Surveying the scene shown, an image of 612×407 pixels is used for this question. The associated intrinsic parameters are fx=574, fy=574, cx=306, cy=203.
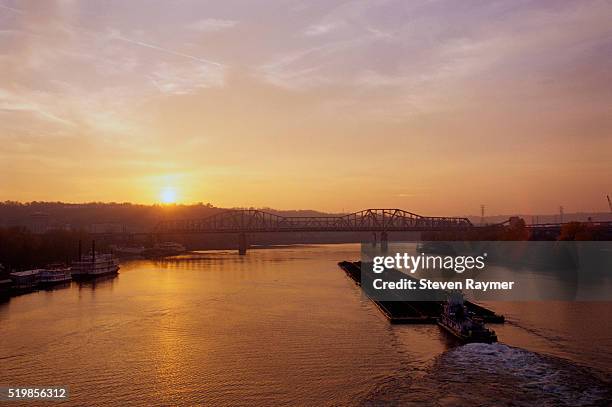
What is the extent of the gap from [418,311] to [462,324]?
814 centimetres

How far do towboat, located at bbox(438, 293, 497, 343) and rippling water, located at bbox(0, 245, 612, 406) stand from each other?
73 centimetres

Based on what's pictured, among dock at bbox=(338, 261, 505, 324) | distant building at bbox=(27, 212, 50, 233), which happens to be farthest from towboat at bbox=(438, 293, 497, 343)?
distant building at bbox=(27, 212, 50, 233)

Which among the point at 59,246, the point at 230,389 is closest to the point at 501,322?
the point at 230,389

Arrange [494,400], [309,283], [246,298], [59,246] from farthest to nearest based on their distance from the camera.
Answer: [59,246]
[309,283]
[246,298]
[494,400]

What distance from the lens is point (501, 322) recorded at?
97.3 feet

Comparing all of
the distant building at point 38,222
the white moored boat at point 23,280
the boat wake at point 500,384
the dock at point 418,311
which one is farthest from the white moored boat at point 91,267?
the distant building at point 38,222

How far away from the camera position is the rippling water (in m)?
18.0

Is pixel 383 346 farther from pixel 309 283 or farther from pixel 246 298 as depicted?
pixel 309 283

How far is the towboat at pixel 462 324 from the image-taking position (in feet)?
81.5

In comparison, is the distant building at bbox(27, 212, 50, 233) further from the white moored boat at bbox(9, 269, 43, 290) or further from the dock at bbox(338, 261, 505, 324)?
Result: the dock at bbox(338, 261, 505, 324)

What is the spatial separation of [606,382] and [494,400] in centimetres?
423

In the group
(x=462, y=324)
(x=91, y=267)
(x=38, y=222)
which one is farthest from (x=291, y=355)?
(x=38, y=222)

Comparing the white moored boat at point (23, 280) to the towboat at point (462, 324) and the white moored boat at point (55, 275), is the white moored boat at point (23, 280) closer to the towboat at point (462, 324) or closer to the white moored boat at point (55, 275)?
the white moored boat at point (55, 275)

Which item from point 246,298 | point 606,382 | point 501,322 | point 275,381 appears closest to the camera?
point 606,382
